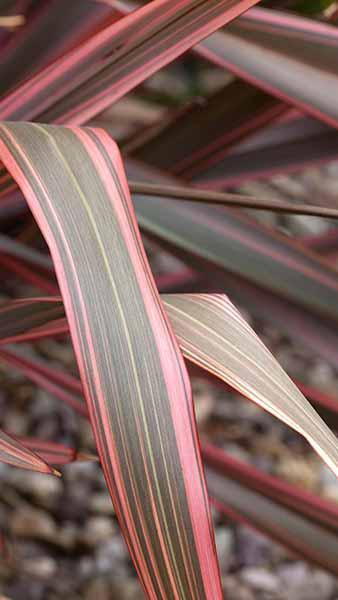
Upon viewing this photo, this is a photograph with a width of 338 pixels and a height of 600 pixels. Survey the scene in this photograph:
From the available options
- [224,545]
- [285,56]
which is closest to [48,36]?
[285,56]

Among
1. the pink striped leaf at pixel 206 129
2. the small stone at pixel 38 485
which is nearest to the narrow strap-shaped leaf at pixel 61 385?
the small stone at pixel 38 485

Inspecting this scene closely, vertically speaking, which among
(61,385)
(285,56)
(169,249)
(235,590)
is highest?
(285,56)

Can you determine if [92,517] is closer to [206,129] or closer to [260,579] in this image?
[260,579]

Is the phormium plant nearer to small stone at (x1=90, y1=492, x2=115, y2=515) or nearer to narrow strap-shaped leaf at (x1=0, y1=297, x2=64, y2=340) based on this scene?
narrow strap-shaped leaf at (x1=0, y1=297, x2=64, y2=340)

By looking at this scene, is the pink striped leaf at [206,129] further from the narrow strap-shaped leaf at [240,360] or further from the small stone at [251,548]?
the narrow strap-shaped leaf at [240,360]

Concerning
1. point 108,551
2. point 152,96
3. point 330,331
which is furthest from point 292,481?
point 152,96

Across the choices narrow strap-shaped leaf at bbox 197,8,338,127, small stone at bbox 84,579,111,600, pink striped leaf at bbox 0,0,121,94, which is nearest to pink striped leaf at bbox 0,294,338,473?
narrow strap-shaped leaf at bbox 197,8,338,127

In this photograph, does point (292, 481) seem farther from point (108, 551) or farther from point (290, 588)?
point (108, 551)
